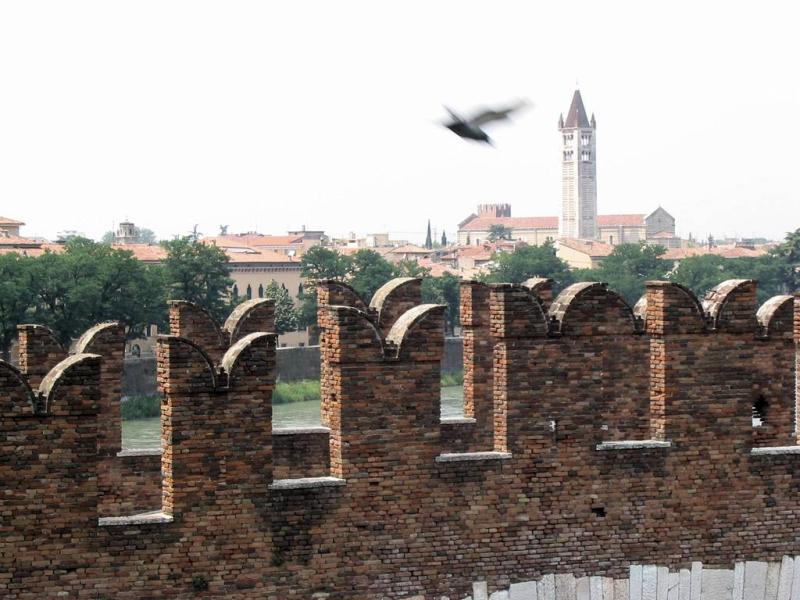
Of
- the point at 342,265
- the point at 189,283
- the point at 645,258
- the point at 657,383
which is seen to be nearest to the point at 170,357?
the point at 657,383

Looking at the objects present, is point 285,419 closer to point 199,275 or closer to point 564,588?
point 199,275

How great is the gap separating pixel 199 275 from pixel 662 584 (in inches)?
3536

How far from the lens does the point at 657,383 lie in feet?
48.7

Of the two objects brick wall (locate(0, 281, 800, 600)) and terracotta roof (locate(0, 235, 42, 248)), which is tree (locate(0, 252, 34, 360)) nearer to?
terracotta roof (locate(0, 235, 42, 248))

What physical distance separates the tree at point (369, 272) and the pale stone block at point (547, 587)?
103 m

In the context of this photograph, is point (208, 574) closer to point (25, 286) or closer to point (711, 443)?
point (711, 443)

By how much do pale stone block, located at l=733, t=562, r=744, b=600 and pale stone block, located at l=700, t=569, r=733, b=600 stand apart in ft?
0.11

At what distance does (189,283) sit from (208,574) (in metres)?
89.1

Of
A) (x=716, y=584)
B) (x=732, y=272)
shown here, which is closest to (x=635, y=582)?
(x=716, y=584)

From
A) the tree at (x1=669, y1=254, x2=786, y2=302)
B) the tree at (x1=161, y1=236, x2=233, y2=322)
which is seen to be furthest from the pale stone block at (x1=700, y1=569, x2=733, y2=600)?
the tree at (x1=669, y1=254, x2=786, y2=302)

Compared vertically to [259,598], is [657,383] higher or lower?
higher

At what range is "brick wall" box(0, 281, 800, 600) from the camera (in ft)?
41.8

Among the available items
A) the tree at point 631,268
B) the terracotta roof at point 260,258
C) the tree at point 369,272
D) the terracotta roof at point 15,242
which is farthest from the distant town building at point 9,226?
the tree at point 631,268

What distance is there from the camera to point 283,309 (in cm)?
11188
